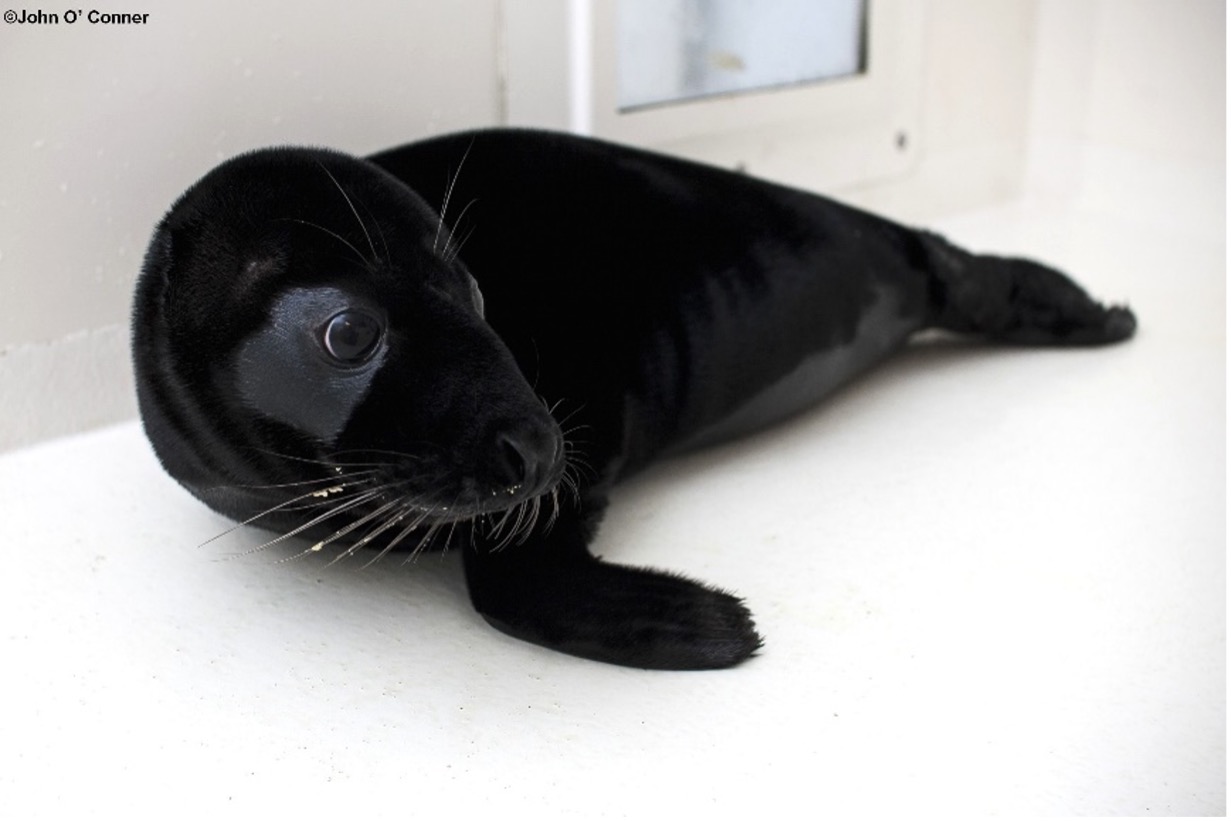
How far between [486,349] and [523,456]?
0.13 metres

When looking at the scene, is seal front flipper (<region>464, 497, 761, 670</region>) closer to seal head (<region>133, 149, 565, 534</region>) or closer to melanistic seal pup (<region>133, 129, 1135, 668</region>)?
melanistic seal pup (<region>133, 129, 1135, 668</region>)

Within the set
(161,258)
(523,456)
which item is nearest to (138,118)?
(161,258)

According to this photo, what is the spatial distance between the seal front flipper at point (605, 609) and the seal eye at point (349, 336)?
292mm

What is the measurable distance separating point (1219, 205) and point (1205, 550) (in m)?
1.51

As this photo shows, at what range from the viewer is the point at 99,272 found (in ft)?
5.99

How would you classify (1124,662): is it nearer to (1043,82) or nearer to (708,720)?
(708,720)

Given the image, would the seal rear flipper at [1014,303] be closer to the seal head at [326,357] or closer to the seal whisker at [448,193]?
the seal whisker at [448,193]

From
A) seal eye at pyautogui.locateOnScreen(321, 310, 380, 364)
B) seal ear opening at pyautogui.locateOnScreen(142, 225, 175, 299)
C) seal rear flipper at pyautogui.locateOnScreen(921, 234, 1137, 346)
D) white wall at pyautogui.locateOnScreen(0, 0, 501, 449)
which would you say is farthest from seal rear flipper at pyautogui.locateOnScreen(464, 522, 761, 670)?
seal rear flipper at pyautogui.locateOnScreen(921, 234, 1137, 346)

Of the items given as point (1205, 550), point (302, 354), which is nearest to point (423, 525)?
point (302, 354)

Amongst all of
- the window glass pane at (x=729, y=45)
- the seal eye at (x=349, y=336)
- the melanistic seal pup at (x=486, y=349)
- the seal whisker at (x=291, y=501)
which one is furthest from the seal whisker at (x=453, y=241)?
the window glass pane at (x=729, y=45)

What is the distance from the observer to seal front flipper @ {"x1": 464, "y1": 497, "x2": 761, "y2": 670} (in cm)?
140

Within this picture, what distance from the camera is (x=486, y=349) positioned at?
135cm

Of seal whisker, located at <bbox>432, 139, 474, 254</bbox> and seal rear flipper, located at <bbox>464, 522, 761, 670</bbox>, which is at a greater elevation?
seal whisker, located at <bbox>432, 139, 474, 254</bbox>

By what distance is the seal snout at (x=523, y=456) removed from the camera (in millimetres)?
1289
